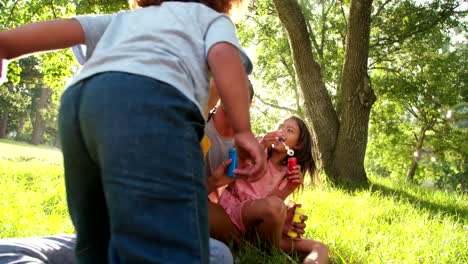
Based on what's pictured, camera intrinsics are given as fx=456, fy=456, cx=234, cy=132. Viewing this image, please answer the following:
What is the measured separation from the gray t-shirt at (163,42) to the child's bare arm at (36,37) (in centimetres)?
5

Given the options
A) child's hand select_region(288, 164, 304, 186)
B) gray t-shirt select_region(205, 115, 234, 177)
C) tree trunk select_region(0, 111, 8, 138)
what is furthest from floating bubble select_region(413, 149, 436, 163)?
tree trunk select_region(0, 111, 8, 138)

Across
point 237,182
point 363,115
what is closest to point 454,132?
point 363,115

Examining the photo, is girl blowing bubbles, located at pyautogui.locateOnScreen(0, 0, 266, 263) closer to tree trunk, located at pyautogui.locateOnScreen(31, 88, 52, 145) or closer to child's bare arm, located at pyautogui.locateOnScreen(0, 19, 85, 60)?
child's bare arm, located at pyautogui.locateOnScreen(0, 19, 85, 60)

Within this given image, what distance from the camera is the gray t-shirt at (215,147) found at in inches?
97.7

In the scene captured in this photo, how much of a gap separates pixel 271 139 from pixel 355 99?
4059mm

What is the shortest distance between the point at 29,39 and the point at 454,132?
18388 mm

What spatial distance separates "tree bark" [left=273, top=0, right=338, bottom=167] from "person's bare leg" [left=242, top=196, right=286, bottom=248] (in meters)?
4.31

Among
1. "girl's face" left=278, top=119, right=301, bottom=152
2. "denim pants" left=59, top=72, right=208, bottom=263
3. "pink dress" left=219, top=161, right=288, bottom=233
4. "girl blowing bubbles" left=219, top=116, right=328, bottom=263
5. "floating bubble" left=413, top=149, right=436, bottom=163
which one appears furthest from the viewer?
"floating bubble" left=413, top=149, right=436, bottom=163

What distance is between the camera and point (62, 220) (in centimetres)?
304

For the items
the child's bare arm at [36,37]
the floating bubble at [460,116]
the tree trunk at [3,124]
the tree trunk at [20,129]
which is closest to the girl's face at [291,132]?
the child's bare arm at [36,37]

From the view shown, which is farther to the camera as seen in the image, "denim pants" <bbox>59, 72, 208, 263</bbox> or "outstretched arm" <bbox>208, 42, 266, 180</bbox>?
"outstretched arm" <bbox>208, 42, 266, 180</bbox>

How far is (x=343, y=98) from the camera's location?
6.54 m

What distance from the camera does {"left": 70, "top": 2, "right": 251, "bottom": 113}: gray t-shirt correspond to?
41.4 inches

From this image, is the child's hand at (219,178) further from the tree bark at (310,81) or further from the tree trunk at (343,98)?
the tree bark at (310,81)
